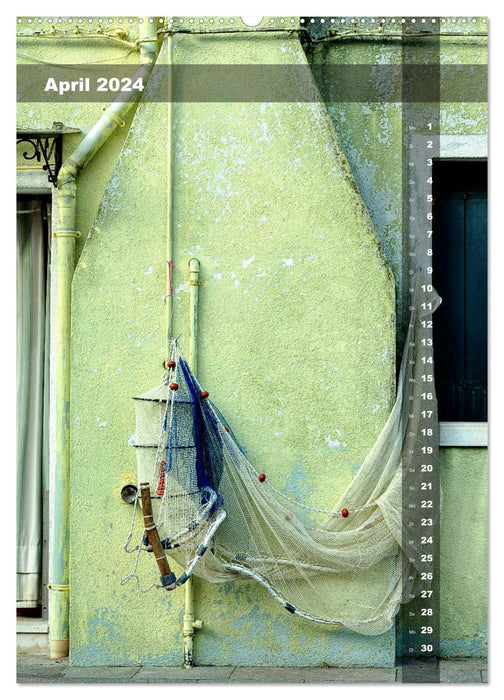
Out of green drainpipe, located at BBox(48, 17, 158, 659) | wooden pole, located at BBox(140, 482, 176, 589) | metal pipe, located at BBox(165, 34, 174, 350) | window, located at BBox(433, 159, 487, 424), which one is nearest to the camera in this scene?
wooden pole, located at BBox(140, 482, 176, 589)

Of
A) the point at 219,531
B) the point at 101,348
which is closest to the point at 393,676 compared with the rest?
the point at 219,531

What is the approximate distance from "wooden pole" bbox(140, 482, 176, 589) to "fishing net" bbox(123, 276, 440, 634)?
0.33ft

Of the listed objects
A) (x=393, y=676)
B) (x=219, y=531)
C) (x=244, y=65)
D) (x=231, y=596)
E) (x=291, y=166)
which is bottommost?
(x=393, y=676)

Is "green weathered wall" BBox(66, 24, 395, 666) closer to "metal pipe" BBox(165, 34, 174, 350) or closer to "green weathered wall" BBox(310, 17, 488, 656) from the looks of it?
"metal pipe" BBox(165, 34, 174, 350)

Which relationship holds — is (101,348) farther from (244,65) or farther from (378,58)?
(378,58)

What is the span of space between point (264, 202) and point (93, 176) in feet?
4.21

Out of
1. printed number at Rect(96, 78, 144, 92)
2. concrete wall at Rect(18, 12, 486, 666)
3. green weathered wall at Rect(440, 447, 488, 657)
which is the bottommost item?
green weathered wall at Rect(440, 447, 488, 657)

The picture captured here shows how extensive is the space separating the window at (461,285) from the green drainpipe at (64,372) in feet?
7.77

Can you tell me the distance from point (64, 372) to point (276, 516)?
70.5 inches

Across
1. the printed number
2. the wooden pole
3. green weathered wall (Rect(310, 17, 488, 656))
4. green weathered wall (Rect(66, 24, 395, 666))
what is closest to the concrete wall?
green weathered wall (Rect(66, 24, 395, 666))

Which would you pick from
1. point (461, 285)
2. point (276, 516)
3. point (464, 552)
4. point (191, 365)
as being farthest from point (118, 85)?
point (464, 552)

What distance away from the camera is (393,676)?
699 cm

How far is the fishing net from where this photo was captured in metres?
6.70

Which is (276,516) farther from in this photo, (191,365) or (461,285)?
(461,285)
